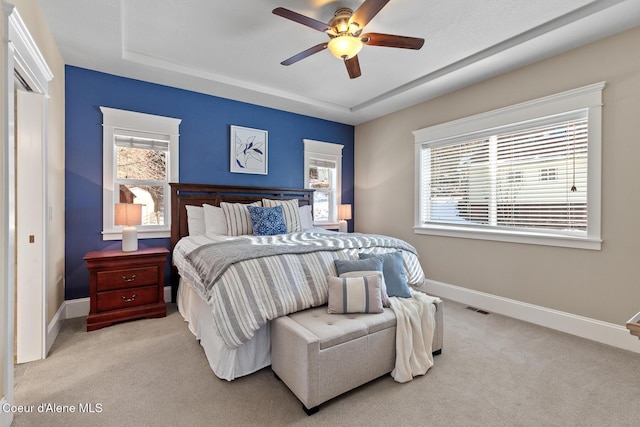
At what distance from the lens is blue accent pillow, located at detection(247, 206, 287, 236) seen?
138 inches

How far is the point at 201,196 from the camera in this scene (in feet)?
12.8

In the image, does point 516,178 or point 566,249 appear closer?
point 566,249

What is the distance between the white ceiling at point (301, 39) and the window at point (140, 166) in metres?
0.54

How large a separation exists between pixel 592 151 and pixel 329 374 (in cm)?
299

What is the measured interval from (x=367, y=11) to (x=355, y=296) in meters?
1.98

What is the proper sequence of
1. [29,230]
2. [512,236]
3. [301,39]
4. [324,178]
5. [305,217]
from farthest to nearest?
[324,178] < [305,217] < [512,236] < [301,39] < [29,230]

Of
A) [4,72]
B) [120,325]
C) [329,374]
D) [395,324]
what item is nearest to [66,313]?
[120,325]

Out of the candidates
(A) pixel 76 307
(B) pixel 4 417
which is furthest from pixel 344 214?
(B) pixel 4 417

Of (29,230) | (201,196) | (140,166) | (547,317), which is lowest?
(547,317)

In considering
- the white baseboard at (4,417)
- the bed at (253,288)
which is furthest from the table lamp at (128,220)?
the white baseboard at (4,417)

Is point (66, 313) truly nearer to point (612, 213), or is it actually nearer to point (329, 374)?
point (329, 374)

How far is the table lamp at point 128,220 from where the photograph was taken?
3086 millimetres

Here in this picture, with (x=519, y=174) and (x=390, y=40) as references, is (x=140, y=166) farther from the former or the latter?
(x=519, y=174)

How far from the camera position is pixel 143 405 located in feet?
5.91
